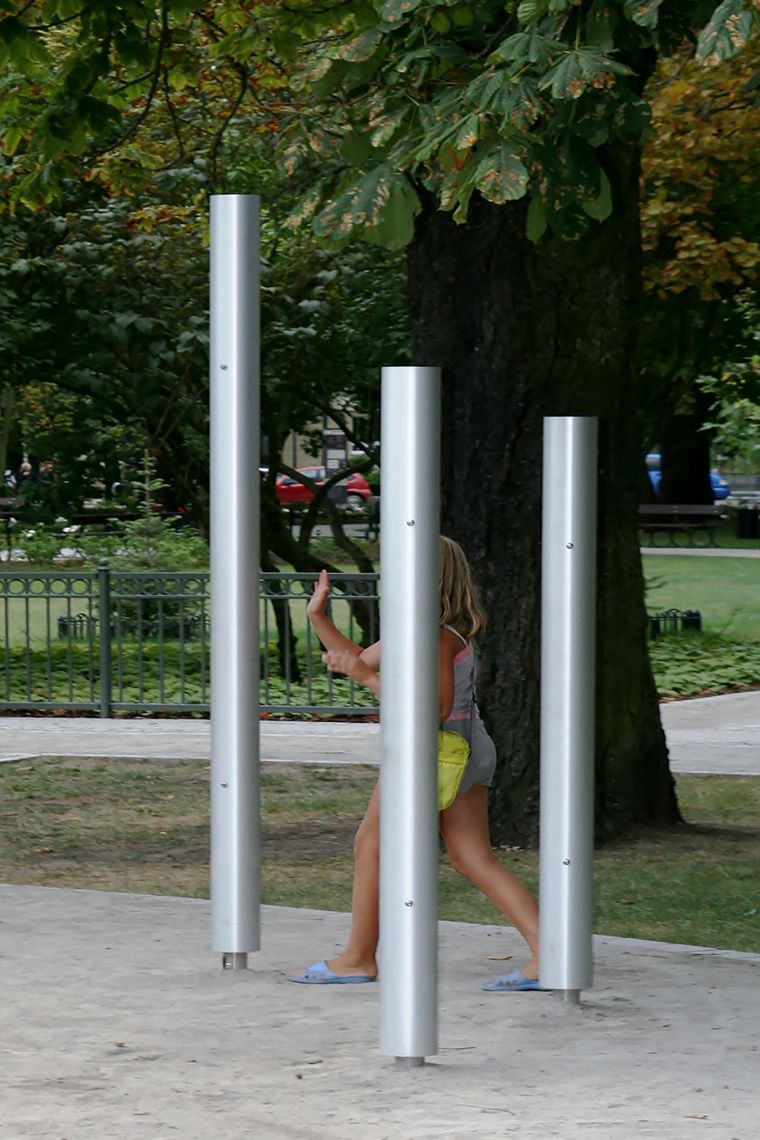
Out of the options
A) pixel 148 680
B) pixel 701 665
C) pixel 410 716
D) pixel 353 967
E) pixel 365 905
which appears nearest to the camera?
pixel 410 716

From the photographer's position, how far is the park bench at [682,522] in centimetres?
3912

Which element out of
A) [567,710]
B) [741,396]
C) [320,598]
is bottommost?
[567,710]

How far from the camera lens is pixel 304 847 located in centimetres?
942

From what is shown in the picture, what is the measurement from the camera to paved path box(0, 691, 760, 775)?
1239 centimetres

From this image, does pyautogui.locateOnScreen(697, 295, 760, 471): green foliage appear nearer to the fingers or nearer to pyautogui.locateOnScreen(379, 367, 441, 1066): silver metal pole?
the fingers

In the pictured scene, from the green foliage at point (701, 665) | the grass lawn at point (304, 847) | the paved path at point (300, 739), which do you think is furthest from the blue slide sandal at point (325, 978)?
the green foliage at point (701, 665)

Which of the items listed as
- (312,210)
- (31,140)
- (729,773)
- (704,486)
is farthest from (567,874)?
(704,486)

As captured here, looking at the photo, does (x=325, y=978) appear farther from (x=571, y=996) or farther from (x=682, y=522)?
(x=682, y=522)

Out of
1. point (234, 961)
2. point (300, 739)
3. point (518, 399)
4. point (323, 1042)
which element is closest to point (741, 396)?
point (300, 739)

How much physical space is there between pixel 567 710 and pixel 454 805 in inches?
18.2

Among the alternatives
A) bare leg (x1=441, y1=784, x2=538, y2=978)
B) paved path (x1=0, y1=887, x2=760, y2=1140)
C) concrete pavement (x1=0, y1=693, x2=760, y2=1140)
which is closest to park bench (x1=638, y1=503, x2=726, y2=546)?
concrete pavement (x1=0, y1=693, x2=760, y2=1140)

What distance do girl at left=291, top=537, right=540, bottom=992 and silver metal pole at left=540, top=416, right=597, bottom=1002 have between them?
19 centimetres

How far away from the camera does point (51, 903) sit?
7.67m

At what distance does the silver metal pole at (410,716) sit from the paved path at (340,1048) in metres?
A: 0.22
